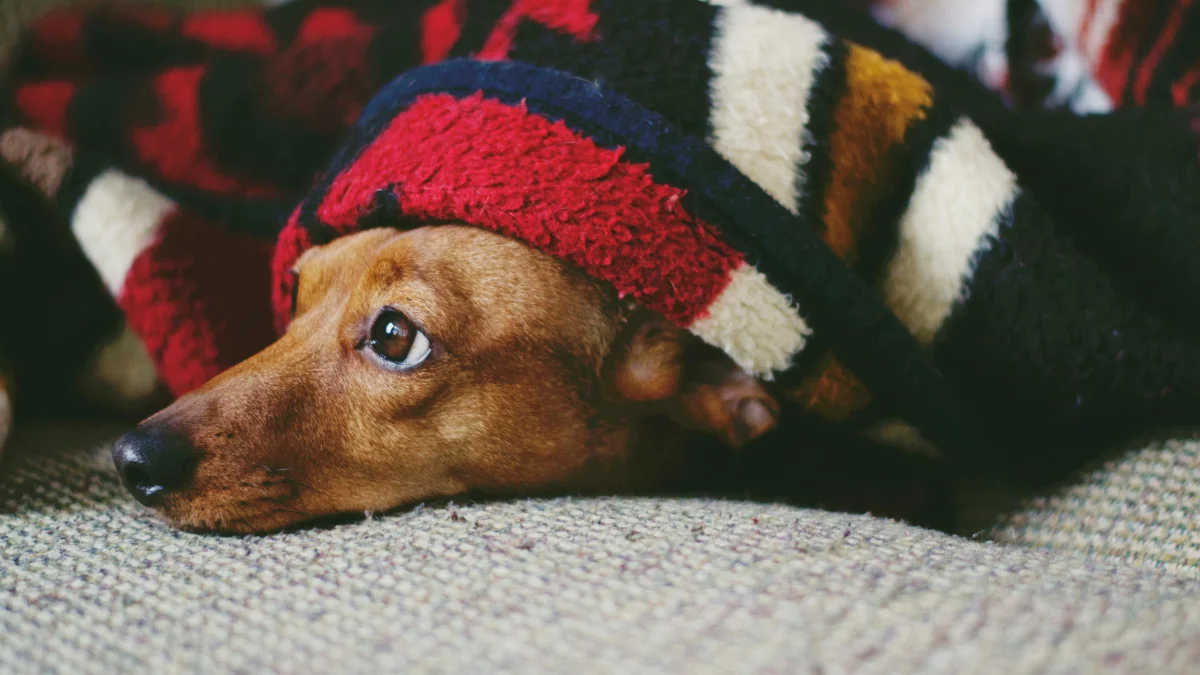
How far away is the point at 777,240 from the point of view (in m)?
0.96

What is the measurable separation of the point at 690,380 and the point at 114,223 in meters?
0.93

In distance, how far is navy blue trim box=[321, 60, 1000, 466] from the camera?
0.97 m

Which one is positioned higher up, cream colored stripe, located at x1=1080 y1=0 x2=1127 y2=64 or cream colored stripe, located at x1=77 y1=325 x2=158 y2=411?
cream colored stripe, located at x1=1080 y1=0 x2=1127 y2=64

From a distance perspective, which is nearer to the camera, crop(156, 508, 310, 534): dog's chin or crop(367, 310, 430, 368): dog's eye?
crop(156, 508, 310, 534): dog's chin

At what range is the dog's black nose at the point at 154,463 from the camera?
96cm

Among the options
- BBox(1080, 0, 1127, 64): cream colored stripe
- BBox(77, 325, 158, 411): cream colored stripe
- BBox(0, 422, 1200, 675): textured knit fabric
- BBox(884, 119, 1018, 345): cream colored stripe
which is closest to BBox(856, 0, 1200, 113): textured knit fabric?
BBox(1080, 0, 1127, 64): cream colored stripe

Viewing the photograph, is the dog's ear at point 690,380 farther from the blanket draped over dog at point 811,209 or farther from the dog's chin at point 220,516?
the dog's chin at point 220,516

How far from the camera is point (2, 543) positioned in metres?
0.92

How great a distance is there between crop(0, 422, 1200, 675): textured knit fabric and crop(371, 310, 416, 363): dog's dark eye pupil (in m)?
0.22

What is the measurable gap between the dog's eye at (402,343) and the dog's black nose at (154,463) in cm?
25

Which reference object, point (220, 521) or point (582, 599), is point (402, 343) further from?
point (582, 599)

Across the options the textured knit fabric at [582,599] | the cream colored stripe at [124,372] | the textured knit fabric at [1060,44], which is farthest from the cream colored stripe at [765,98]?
the cream colored stripe at [124,372]

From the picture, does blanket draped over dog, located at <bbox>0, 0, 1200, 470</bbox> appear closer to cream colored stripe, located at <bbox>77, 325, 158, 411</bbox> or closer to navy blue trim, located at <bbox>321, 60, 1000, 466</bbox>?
navy blue trim, located at <bbox>321, 60, 1000, 466</bbox>

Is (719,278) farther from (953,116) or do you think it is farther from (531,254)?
(953,116)
